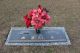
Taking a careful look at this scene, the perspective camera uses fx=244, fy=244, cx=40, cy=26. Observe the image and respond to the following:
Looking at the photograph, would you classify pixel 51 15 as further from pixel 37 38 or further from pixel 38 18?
pixel 38 18

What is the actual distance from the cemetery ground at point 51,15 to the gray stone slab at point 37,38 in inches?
4.4

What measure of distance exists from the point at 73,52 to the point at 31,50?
106 cm

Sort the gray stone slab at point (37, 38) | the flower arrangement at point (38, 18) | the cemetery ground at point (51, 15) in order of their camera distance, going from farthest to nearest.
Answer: the gray stone slab at point (37, 38), the cemetery ground at point (51, 15), the flower arrangement at point (38, 18)

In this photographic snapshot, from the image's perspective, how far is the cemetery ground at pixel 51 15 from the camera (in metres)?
6.23

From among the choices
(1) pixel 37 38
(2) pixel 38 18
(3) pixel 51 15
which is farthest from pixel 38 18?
(3) pixel 51 15

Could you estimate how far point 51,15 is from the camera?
354 inches

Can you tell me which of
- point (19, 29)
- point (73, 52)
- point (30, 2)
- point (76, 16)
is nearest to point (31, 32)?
point (19, 29)

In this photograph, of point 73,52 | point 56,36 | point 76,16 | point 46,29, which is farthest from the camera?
point 76,16

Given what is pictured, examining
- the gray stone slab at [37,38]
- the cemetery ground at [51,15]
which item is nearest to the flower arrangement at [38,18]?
the gray stone slab at [37,38]

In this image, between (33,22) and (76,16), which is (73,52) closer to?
(33,22)

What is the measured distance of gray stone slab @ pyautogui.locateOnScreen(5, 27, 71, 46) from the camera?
6328mm

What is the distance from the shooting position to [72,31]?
289 inches

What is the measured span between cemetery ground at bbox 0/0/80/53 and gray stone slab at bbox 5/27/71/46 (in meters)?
0.11

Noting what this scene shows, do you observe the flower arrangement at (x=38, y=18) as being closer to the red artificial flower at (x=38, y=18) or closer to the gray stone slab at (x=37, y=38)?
the red artificial flower at (x=38, y=18)
